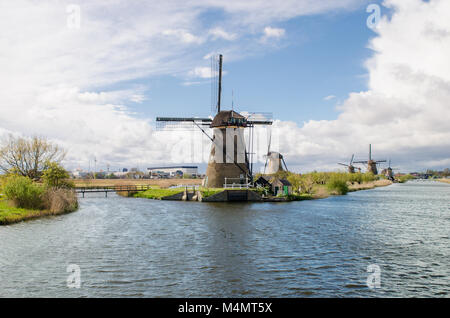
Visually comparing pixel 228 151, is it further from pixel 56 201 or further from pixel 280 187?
pixel 56 201

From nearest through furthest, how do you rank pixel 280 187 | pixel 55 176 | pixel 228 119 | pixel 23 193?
pixel 23 193
pixel 55 176
pixel 228 119
pixel 280 187

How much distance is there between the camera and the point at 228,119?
157ft

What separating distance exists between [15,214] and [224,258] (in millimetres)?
18194

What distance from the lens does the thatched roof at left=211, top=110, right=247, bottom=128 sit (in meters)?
47.7

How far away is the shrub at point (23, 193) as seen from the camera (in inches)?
1058

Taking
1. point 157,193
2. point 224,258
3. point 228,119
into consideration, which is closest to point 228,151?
point 228,119

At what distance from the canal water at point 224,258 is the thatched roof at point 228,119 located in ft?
76.1

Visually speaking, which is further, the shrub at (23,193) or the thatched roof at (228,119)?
the thatched roof at (228,119)

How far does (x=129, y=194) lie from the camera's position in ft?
194
